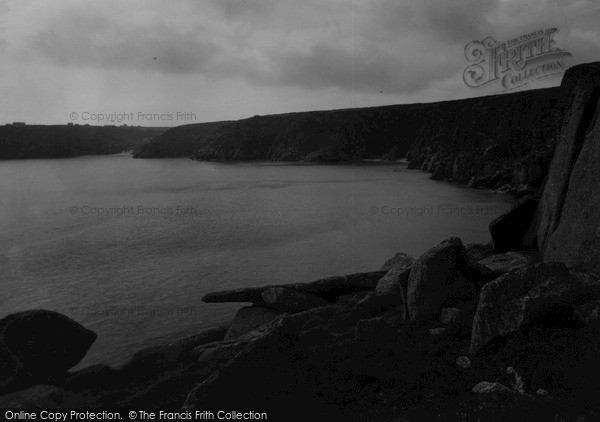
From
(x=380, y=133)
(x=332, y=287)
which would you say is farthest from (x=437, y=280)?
(x=380, y=133)

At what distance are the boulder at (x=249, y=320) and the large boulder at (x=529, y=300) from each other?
7.22 meters

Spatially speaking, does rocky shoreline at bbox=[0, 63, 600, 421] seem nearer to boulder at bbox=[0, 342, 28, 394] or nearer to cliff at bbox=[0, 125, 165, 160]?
boulder at bbox=[0, 342, 28, 394]

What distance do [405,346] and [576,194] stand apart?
323 inches

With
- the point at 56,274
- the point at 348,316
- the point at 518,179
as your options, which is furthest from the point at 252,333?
the point at 518,179

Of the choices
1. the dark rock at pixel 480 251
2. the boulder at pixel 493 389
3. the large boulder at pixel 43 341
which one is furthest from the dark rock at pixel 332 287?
the boulder at pixel 493 389

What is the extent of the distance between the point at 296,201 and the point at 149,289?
33.0 m

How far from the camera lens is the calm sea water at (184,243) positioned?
64.5ft

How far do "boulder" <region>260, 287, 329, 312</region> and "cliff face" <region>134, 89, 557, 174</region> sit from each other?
57.5 metres

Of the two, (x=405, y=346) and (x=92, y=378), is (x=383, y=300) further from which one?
(x=92, y=378)

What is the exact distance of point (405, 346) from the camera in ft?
34.5

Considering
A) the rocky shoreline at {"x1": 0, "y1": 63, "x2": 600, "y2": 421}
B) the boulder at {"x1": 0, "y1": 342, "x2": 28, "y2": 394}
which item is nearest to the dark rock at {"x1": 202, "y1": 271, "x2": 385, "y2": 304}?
the rocky shoreline at {"x1": 0, "y1": 63, "x2": 600, "y2": 421}

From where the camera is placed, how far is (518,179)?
57.3 m

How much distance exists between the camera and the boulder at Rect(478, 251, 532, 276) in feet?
54.2

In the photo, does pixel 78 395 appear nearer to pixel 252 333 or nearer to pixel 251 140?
pixel 252 333
